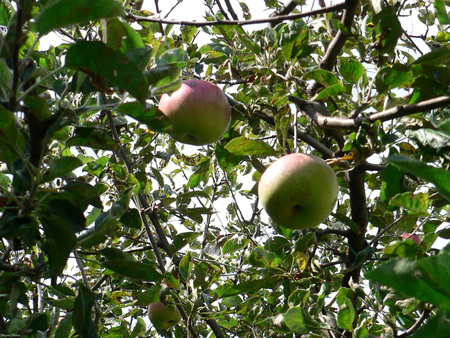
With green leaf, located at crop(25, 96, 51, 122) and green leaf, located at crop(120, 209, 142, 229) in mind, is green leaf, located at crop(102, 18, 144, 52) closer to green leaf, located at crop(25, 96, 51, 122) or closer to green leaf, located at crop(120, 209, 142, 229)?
green leaf, located at crop(25, 96, 51, 122)

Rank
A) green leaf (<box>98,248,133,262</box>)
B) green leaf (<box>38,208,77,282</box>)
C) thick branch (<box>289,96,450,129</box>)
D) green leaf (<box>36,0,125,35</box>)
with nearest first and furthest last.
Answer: green leaf (<box>36,0,125,35</box>) → green leaf (<box>38,208,77,282</box>) → thick branch (<box>289,96,450,129</box>) → green leaf (<box>98,248,133,262</box>)

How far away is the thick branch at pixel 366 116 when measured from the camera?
1.28 meters

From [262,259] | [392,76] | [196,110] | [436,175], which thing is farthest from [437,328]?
[262,259]

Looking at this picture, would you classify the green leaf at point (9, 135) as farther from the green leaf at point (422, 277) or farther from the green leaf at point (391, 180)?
the green leaf at point (391, 180)

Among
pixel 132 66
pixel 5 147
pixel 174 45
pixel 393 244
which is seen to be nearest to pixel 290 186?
pixel 393 244

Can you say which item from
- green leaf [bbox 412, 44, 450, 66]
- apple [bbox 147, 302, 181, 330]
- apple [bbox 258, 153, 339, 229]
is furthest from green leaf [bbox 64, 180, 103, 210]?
apple [bbox 147, 302, 181, 330]

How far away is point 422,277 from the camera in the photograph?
24.9 inches

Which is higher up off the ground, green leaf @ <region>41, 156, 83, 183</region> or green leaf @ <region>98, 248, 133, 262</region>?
green leaf @ <region>41, 156, 83, 183</region>

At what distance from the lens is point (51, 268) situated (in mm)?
1234

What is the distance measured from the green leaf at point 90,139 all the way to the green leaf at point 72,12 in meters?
0.33

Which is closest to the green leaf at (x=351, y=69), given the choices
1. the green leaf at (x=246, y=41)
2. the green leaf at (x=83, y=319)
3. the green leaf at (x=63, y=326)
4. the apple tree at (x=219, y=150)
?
the apple tree at (x=219, y=150)

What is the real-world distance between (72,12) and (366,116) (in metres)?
0.91

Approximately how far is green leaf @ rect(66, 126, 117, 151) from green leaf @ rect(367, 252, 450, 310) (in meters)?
0.81

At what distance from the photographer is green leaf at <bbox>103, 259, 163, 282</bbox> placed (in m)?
1.32
